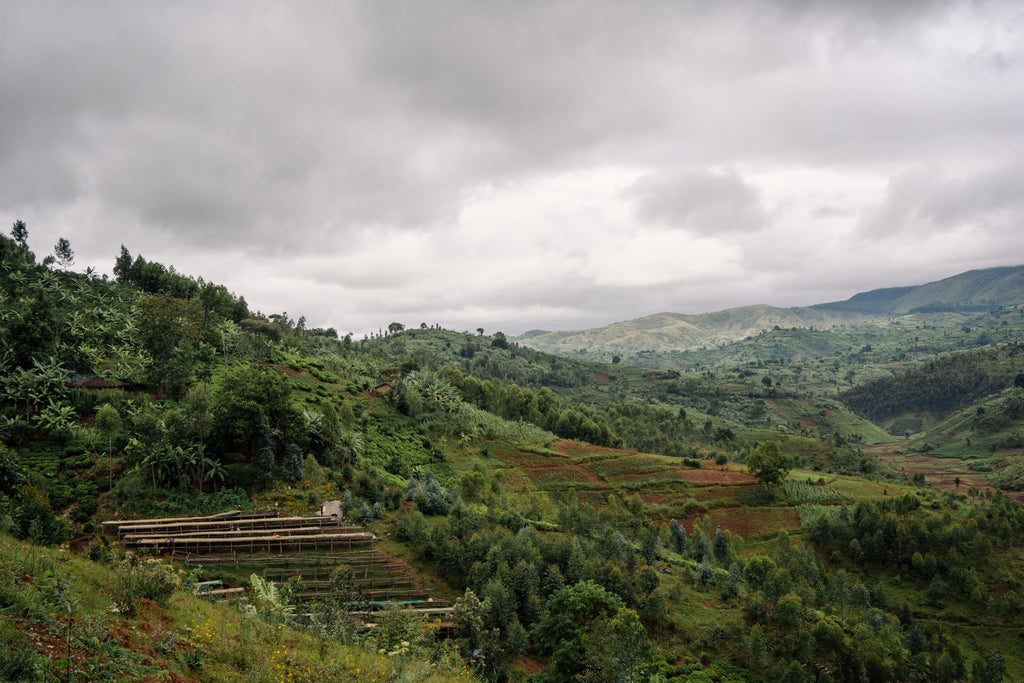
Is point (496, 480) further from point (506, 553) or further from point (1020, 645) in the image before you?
point (1020, 645)

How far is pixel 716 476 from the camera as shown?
75250mm

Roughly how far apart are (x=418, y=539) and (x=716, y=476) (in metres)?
57.5

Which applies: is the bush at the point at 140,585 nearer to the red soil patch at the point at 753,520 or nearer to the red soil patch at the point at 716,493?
the red soil patch at the point at 753,520

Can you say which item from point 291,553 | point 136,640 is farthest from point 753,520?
point 136,640

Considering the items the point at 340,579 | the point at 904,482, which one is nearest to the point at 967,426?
the point at 904,482

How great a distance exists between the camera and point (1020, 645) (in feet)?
132

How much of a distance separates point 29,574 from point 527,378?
16975cm

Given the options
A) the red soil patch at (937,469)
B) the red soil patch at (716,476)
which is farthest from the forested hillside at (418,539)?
the red soil patch at (937,469)

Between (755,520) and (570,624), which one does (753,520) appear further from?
(570,624)

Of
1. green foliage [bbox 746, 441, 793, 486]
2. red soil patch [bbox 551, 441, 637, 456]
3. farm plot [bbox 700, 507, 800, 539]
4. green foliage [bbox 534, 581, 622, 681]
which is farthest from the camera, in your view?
red soil patch [bbox 551, 441, 637, 456]

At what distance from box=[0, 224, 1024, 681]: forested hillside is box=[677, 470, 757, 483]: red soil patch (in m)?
0.67

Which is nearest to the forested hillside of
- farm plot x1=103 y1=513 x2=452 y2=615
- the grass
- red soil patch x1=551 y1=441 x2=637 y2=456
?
the grass

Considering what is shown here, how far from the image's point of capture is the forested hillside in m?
14.4

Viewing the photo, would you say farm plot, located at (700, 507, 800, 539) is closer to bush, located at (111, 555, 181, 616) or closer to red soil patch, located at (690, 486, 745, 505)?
red soil patch, located at (690, 486, 745, 505)
